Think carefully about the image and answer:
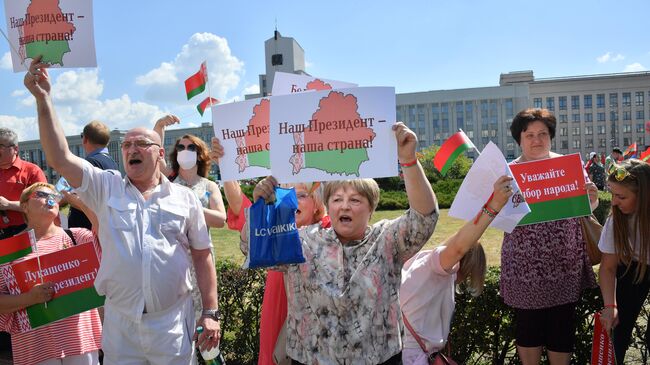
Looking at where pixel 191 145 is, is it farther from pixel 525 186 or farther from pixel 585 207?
pixel 585 207

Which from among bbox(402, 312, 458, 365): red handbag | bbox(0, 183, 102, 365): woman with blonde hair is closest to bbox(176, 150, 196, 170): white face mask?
bbox(0, 183, 102, 365): woman with blonde hair

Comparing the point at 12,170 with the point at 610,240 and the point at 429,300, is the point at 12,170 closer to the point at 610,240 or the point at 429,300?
the point at 429,300

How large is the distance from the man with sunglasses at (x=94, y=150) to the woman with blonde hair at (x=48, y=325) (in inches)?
44.8

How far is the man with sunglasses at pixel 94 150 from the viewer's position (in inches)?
188

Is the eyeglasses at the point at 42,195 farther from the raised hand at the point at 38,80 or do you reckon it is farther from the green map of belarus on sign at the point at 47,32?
the raised hand at the point at 38,80

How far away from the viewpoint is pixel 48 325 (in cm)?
339

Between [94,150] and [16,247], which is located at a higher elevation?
[94,150]

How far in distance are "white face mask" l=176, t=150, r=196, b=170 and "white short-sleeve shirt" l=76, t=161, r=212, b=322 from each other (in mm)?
1401

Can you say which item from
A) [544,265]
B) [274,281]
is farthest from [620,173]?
[274,281]

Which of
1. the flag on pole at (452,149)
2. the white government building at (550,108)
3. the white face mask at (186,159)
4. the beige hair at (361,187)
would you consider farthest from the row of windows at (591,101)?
the beige hair at (361,187)

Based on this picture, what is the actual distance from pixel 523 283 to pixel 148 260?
2.44 meters

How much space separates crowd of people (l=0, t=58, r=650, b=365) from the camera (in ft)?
8.23

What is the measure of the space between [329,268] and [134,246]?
3.27 ft

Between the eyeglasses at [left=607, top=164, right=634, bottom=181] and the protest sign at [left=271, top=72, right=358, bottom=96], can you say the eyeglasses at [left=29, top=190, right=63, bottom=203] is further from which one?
the eyeglasses at [left=607, top=164, right=634, bottom=181]
